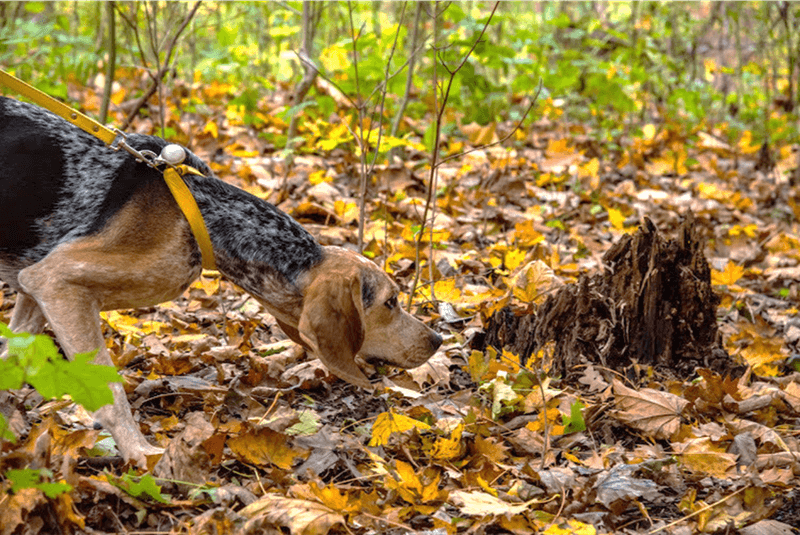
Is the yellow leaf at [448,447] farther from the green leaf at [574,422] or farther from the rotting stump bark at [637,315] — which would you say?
the rotting stump bark at [637,315]

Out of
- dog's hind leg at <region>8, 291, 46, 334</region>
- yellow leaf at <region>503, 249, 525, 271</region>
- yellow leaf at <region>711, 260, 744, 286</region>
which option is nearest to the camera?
dog's hind leg at <region>8, 291, 46, 334</region>

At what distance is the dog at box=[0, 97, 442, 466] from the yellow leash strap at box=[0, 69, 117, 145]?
0.52ft

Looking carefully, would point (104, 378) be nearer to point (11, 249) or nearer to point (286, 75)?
point (11, 249)

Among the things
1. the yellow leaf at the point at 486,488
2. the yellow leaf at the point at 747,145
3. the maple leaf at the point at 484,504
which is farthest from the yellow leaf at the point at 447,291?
the yellow leaf at the point at 747,145

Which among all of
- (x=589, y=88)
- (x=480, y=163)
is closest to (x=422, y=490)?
(x=480, y=163)

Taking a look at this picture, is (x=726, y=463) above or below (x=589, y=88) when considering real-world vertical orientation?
below

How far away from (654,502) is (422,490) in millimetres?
944

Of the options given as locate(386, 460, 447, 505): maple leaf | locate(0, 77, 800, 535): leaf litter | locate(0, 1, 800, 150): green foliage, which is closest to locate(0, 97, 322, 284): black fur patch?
locate(0, 77, 800, 535): leaf litter

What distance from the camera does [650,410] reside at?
12.7ft

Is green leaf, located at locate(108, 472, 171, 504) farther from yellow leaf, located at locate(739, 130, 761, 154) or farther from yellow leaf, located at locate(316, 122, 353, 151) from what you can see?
yellow leaf, located at locate(739, 130, 761, 154)

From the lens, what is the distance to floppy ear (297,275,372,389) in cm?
350

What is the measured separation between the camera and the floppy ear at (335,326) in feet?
11.5

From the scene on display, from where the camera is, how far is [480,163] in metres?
8.86

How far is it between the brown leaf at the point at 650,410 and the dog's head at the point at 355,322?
3.17 ft
